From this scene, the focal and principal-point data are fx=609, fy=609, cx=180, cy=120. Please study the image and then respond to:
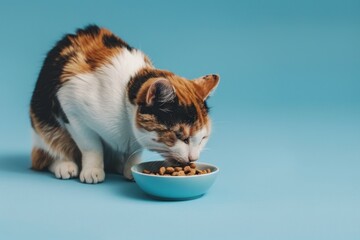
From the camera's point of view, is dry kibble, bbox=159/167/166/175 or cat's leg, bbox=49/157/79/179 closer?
dry kibble, bbox=159/167/166/175

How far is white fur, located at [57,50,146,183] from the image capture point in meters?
2.34

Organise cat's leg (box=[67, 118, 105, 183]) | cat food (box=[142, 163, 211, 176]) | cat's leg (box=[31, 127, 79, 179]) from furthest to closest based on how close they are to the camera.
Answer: cat's leg (box=[31, 127, 79, 179]) → cat's leg (box=[67, 118, 105, 183]) → cat food (box=[142, 163, 211, 176])

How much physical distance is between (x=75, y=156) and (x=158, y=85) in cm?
71

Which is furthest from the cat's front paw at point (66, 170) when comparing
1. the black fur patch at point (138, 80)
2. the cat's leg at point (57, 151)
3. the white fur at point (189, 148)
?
the white fur at point (189, 148)

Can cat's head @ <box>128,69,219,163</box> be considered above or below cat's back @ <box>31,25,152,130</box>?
below

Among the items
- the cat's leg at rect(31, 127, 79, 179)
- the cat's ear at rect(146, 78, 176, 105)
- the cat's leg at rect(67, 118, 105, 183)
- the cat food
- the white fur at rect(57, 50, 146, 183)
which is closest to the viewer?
the cat's ear at rect(146, 78, 176, 105)

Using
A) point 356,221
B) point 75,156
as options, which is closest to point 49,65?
point 75,156

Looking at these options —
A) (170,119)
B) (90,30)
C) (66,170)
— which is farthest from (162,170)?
(90,30)

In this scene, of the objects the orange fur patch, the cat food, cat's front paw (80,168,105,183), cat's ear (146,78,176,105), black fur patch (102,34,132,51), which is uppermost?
black fur patch (102,34,132,51)

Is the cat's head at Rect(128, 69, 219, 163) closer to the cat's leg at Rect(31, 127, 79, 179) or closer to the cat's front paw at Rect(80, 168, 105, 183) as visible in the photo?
the cat's front paw at Rect(80, 168, 105, 183)

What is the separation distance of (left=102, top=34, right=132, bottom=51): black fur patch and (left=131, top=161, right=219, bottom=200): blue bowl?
58 cm

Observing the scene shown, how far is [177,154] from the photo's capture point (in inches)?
85.4

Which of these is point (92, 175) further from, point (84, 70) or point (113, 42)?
point (113, 42)

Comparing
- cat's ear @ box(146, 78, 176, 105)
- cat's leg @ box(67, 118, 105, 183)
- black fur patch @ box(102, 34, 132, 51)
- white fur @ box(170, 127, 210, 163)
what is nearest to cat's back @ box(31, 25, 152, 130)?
black fur patch @ box(102, 34, 132, 51)
